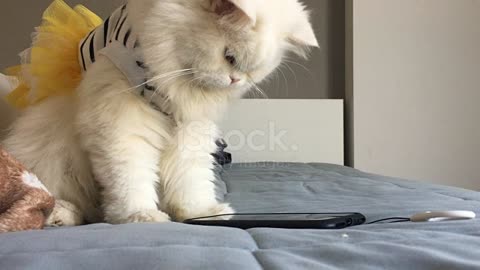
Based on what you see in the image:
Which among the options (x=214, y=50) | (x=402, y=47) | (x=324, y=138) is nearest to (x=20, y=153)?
(x=214, y=50)

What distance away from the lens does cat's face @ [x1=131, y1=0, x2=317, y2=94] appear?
2.80 feet

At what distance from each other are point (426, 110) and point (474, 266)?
2.29 m

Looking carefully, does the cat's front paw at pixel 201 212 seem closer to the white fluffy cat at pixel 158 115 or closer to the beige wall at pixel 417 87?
the white fluffy cat at pixel 158 115

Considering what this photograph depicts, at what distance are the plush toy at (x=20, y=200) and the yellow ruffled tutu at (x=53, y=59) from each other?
0.36m

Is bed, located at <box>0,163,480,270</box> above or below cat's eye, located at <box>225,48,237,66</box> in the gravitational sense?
below

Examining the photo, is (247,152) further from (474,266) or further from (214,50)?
(474,266)

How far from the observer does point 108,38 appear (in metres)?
0.99

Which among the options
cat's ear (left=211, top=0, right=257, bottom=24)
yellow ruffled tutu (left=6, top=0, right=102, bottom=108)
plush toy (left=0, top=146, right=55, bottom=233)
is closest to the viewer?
plush toy (left=0, top=146, right=55, bottom=233)

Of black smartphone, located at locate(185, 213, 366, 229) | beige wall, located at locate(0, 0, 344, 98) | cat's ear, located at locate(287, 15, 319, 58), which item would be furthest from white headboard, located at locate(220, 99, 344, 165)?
black smartphone, located at locate(185, 213, 366, 229)

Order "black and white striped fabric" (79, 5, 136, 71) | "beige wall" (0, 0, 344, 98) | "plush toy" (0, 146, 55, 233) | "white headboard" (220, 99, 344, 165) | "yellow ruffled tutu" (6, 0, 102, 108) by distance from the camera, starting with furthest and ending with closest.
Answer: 1. "beige wall" (0, 0, 344, 98)
2. "white headboard" (220, 99, 344, 165)
3. "yellow ruffled tutu" (6, 0, 102, 108)
4. "black and white striped fabric" (79, 5, 136, 71)
5. "plush toy" (0, 146, 55, 233)

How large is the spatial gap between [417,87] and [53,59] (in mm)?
2020

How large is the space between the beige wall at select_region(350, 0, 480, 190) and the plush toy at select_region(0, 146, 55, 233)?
210 cm

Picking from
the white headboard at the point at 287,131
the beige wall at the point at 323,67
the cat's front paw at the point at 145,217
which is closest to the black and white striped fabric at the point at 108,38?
the cat's front paw at the point at 145,217

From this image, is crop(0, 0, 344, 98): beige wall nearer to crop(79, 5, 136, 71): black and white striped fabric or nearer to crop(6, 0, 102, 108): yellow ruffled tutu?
crop(6, 0, 102, 108): yellow ruffled tutu
